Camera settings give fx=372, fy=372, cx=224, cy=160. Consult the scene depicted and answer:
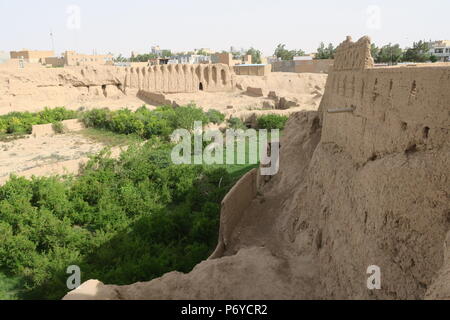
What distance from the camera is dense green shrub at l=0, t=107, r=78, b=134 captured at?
2223 cm

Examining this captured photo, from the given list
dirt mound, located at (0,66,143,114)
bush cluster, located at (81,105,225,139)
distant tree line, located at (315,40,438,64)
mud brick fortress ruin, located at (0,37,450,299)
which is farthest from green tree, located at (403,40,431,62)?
mud brick fortress ruin, located at (0,37,450,299)

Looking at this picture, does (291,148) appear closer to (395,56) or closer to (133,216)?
(133,216)

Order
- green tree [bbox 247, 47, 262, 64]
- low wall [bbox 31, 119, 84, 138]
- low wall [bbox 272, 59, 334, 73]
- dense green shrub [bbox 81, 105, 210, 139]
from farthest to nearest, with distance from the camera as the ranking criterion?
green tree [bbox 247, 47, 262, 64] → low wall [bbox 272, 59, 334, 73] → low wall [bbox 31, 119, 84, 138] → dense green shrub [bbox 81, 105, 210, 139]

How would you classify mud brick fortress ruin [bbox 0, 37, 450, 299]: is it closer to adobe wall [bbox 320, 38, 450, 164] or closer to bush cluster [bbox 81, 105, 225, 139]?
adobe wall [bbox 320, 38, 450, 164]

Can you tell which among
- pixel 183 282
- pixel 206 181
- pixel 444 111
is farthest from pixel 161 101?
pixel 444 111

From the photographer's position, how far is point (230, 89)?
33.8m

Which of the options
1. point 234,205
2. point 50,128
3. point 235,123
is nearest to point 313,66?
point 235,123

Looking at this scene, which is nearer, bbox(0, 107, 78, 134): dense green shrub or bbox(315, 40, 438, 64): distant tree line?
bbox(0, 107, 78, 134): dense green shrub

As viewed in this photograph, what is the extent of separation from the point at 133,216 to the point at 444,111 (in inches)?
392

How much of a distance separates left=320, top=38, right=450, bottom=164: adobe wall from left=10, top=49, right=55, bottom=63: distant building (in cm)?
4942

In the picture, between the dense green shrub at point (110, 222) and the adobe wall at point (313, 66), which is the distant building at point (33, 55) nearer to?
the adobe wall at point (313, 66)

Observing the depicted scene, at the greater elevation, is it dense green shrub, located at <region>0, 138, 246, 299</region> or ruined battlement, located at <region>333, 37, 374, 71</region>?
ruined battlement, located at <region>333, 37, 374, 71</region>

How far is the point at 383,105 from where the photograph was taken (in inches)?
246
